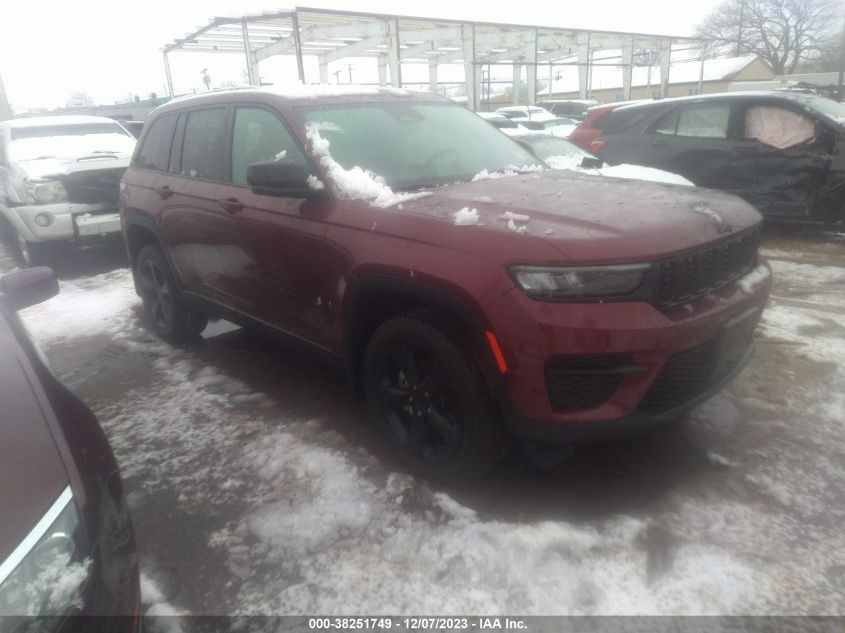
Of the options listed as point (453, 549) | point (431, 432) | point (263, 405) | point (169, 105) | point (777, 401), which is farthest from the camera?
point (169, 105)

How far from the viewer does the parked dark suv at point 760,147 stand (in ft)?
20.4

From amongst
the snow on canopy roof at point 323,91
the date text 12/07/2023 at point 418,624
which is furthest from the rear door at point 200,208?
the date text 12/07/2023 at point 418,624

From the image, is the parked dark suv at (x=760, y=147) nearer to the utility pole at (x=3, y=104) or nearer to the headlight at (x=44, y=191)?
the headlight at (x=44, y=191)

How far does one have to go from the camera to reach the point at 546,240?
2195mm

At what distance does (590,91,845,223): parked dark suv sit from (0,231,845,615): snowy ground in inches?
121

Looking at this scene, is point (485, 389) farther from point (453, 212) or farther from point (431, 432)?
point (453, 212)

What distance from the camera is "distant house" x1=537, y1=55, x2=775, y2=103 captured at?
4028cm

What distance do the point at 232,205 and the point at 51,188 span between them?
184 inches

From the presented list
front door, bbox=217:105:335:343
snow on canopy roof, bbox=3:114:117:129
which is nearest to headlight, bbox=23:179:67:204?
snow on canopy roof, bbox=3:114:117:129

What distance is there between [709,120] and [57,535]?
7.44 m

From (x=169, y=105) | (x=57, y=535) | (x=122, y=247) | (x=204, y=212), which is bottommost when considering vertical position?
(x=122, y=247)

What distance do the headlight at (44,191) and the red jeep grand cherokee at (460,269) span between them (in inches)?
156

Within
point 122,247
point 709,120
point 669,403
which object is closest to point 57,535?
point 669,403

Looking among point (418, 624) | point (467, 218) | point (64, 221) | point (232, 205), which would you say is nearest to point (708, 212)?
point (467, 218)
